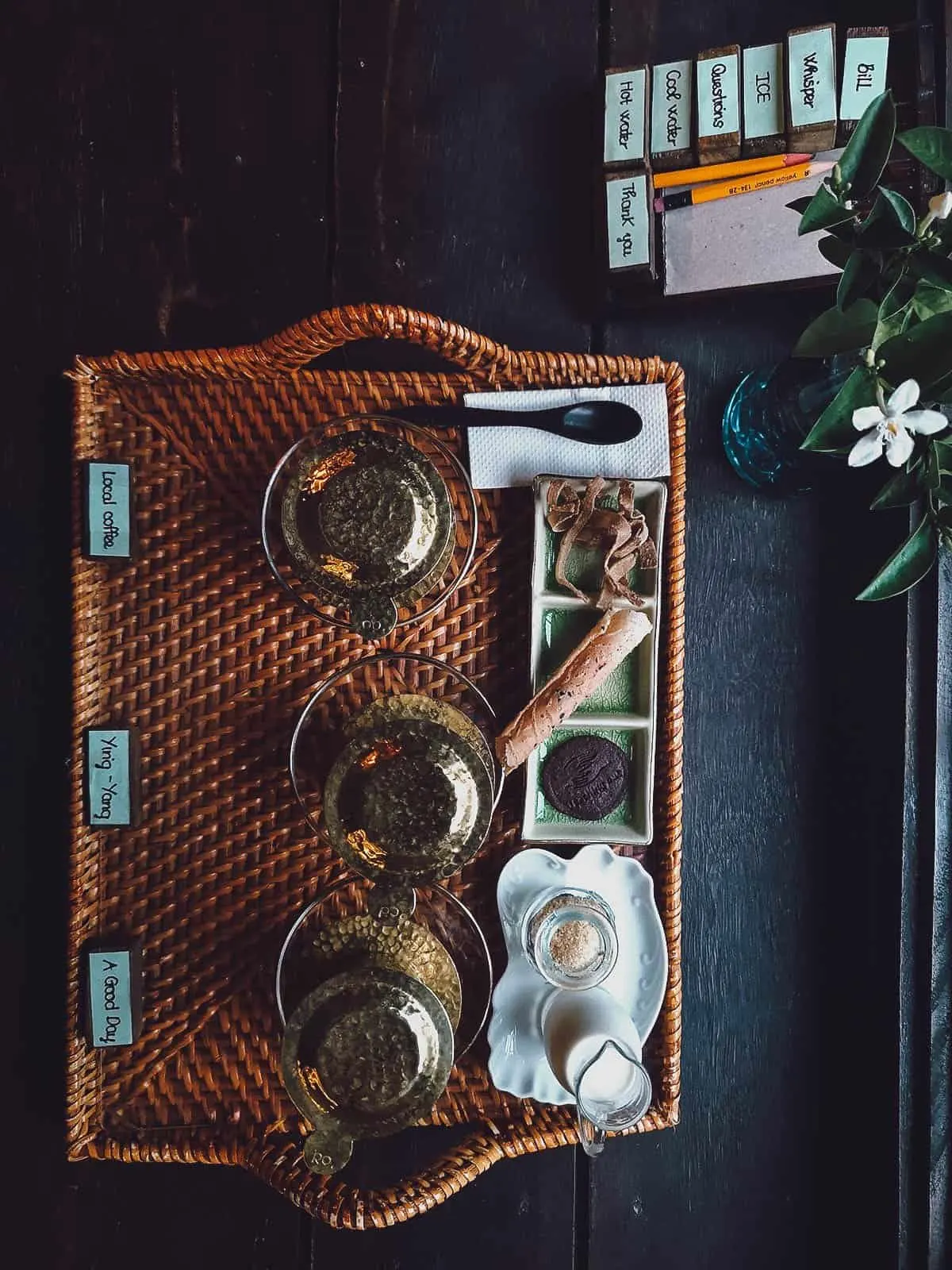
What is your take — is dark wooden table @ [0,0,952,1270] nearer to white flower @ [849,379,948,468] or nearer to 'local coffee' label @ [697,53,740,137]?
'local coffee' label @ [697,53,740,137]

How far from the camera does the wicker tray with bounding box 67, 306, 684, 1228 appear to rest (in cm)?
94

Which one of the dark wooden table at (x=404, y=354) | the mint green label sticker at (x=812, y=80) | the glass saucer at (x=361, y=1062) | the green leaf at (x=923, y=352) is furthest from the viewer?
the dark wooden table at (x=404, y=354)

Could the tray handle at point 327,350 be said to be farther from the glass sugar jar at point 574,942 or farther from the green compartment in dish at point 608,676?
the glass sugar jar at point 574,942

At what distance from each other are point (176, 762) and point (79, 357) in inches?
15.4

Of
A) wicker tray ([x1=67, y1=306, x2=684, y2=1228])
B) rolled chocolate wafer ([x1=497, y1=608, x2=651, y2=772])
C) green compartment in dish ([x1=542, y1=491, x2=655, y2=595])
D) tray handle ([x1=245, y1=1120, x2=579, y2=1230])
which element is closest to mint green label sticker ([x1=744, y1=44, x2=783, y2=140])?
wicker tray ([x1=67, y1=306, x2=684, y2=1228])

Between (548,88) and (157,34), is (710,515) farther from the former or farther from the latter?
(157,34)

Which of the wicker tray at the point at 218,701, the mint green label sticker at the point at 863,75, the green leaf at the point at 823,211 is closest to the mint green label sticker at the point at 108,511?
the wicker tray at the point at 218,701

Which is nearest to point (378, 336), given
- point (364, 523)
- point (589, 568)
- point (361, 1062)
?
point (364, 523)

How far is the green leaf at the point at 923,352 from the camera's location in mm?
644

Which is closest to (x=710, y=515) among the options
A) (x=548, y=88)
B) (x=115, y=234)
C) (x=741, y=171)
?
(x=741, y=171)

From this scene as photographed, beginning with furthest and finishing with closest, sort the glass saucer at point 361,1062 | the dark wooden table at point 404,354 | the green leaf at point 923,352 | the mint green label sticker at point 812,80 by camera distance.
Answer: the dark wooden table at point 404,354 < the mint green label sticker at point 812,80 < the glass saucer at point 361,1062 < the green leaf at point 923,352

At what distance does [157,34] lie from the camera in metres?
1.04

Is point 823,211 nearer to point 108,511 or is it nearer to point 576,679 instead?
point 576,679

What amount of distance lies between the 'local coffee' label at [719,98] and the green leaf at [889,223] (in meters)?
0.30
